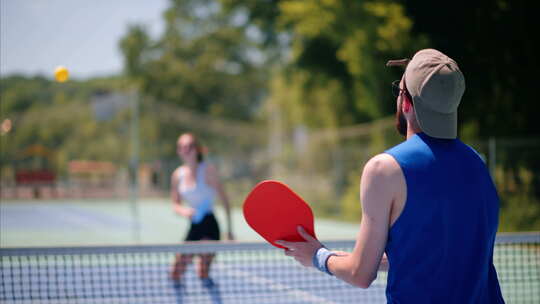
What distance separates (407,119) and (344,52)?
46.8ft

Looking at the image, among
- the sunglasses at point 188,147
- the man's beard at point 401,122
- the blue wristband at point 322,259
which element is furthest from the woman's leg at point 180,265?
the man's beard at point 401,122

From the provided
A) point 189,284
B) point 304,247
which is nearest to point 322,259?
point 304,247

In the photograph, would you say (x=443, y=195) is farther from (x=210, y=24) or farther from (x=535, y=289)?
(x=210, y=24)

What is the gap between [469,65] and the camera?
11.5 m

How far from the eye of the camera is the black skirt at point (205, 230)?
6.12 metres

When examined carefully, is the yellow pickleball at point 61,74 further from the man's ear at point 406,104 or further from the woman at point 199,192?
the man's ear at point 406,104

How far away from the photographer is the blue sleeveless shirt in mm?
1650

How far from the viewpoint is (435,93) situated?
5.55ft

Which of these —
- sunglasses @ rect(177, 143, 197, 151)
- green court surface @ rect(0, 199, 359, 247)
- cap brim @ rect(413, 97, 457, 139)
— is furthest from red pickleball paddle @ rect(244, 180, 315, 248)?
green court surface @ rect(0, 199, 359, 247)

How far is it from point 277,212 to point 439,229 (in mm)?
561

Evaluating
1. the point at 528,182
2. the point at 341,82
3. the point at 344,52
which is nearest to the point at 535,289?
A: the point at 528,182

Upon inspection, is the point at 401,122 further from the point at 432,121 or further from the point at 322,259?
the point at 322,259

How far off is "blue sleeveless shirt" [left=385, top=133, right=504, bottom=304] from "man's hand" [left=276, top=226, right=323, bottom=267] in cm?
29

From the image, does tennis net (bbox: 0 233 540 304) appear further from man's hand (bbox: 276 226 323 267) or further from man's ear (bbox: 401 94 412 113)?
man's ear (bbox: 401 94 412 113)
